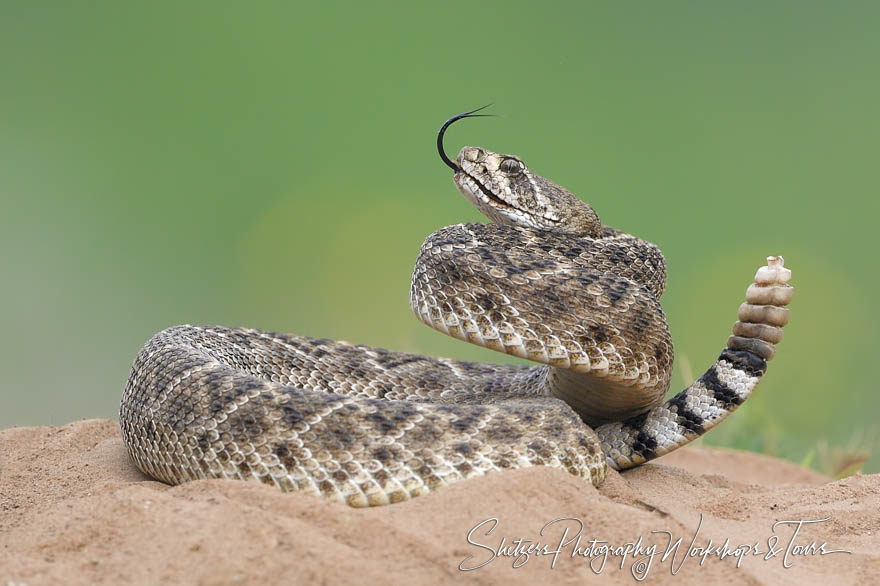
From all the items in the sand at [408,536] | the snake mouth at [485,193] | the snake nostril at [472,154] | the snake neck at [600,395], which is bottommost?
the sand at [408,536]

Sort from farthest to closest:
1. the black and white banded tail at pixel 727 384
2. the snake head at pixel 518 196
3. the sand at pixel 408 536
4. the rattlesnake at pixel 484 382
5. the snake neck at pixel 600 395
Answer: the snake head at pixel 518 196, the snake neck at pixel 600 395, the black and white banded tail at pixel 727 384, the rattlesnake at pixel 484 382, the sand at pixel 408 536

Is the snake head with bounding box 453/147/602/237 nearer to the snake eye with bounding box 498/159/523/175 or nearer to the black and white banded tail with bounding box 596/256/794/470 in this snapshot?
the snake eye with bounding box 498/159/523/175

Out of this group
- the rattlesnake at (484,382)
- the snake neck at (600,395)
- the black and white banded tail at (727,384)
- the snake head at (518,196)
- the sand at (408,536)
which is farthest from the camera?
the snake head at (518,196)

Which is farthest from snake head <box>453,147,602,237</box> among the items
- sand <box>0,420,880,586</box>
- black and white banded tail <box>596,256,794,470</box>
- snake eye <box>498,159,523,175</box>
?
sand <box>0,420,880,586</box>

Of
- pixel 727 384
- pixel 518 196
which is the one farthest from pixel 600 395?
pixel 518 196

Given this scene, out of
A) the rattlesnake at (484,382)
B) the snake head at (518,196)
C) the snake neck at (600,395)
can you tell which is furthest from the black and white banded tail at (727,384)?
the snake head at (518,196)

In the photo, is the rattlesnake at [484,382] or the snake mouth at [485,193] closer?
the rattlesnake at [484,382]

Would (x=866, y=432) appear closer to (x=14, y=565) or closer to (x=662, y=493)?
(x=662, y=493)

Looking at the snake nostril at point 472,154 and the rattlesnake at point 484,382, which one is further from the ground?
the snake nostril at point 472,154

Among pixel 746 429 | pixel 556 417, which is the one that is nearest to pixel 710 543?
pixel 556 417

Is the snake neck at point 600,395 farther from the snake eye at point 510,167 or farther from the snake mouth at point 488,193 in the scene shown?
the snake eye at point 510,167
